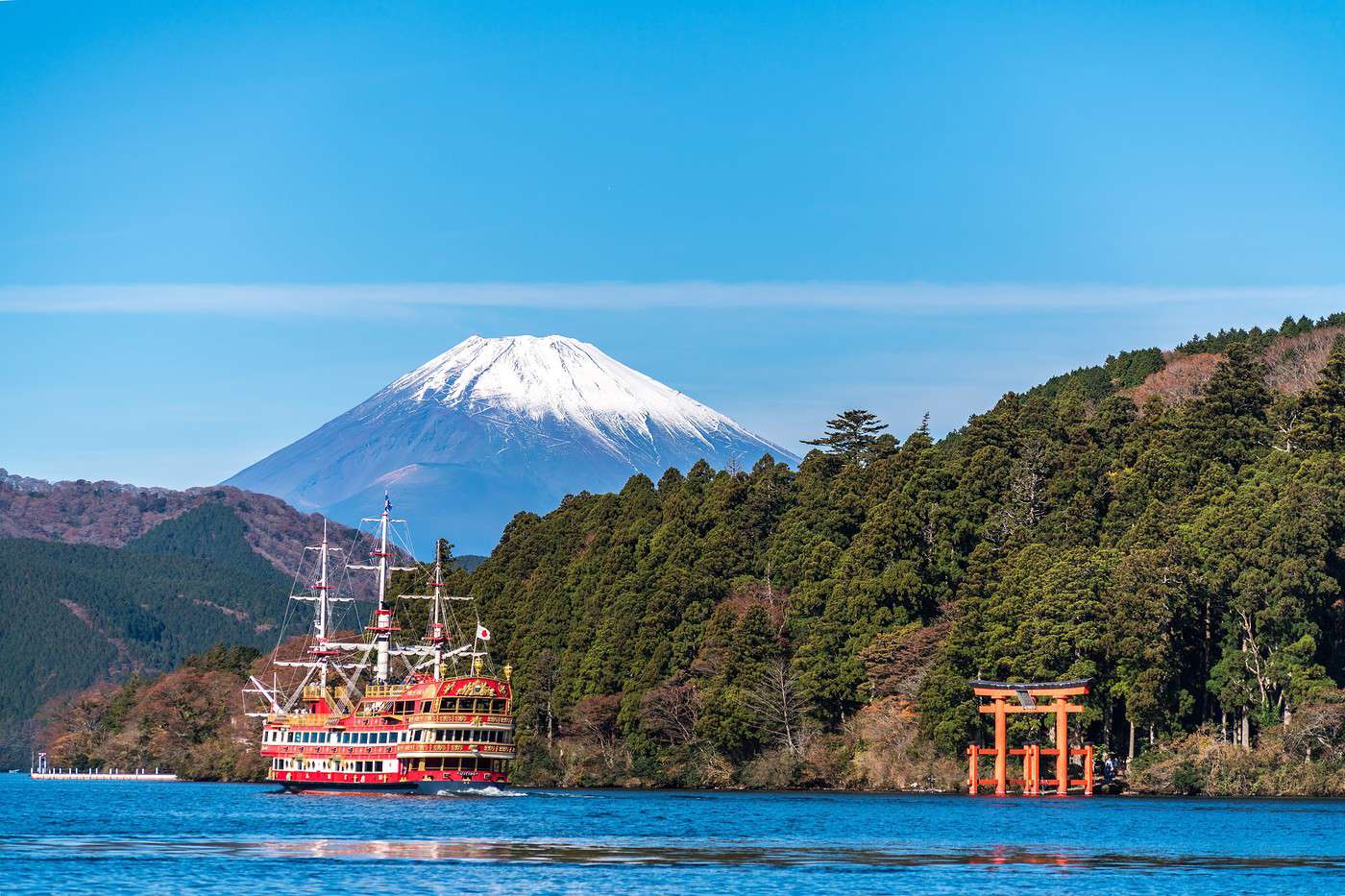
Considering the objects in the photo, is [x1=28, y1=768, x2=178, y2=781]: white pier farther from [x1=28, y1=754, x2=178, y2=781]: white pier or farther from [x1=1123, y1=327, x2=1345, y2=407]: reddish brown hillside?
[x1=1123, y1=327, x2=1345, y2=407]: reddish brown hillside

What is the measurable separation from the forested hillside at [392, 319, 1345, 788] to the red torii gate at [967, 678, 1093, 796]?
1599mm

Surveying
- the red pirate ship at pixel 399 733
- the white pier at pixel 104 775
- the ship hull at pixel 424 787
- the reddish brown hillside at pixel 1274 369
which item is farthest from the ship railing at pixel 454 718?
the reddish brown hillside at pixel 1274 369

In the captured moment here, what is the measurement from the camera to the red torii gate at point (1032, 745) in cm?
8462

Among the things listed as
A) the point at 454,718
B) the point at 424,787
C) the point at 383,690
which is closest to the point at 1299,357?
the point at 383,690

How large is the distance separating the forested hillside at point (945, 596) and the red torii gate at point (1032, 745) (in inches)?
63.0

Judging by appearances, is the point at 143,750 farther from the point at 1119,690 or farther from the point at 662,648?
the point at 1119,690

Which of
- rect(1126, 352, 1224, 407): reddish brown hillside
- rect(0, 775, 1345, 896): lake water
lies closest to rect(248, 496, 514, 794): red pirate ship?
rect(0, 775, 1345, 896): lake water

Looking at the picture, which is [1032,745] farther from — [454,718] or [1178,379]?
[1178,379]

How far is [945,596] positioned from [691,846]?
1794 inches

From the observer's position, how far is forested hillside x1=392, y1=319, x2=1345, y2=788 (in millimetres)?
85188

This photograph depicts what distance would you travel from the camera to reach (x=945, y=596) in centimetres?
10138

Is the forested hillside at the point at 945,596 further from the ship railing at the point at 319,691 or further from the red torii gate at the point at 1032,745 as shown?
the ship railing at the point at 319,691

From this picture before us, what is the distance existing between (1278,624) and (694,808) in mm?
26179

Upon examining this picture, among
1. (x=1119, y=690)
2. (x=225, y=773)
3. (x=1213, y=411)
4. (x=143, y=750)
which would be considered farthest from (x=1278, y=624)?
(x=143, y=750)
